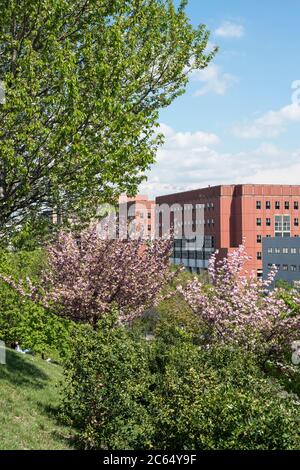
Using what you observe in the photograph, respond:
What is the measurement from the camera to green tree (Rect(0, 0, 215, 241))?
13.6 meters

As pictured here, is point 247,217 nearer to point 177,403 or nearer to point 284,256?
point 284,256

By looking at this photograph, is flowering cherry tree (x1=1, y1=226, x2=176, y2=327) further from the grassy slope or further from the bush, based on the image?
the bush

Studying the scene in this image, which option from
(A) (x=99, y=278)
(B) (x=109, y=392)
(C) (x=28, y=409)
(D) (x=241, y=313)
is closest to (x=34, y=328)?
(C) (x=28, y=409)

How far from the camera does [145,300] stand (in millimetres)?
23828

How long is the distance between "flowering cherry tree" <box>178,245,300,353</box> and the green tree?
6.13 meters

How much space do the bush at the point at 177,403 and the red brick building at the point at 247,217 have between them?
87.2 meters

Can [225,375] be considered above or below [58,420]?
above

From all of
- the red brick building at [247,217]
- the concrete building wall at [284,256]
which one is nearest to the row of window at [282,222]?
the red brick building at [247,217]

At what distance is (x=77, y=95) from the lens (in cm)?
1338

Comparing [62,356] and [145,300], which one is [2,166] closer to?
[62,356]

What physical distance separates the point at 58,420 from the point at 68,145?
7.68 m
